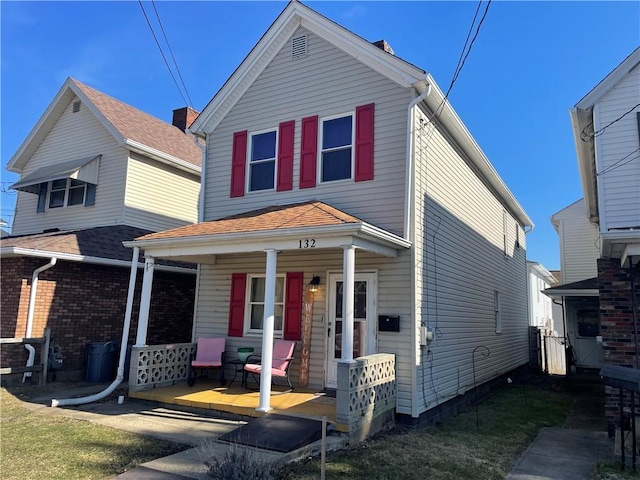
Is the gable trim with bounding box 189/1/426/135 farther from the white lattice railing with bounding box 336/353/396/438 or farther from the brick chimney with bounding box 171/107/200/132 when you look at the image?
the brick chimney with bounding box 171/107/200/132

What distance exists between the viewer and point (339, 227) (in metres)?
6.93

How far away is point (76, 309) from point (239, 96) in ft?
20.7

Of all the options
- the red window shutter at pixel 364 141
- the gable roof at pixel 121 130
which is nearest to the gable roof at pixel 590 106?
the red window shutter at pixel 364 141

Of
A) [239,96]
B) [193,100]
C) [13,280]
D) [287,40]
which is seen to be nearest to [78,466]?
[13,280]

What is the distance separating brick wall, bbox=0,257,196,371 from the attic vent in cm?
668

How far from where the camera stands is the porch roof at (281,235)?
280 inches

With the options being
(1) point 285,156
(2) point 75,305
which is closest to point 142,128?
(2) point 75,305

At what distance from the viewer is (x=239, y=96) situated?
35.2 ft

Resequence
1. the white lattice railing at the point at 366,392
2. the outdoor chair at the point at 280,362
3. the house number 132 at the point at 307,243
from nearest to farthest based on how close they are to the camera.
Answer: the white lattice railing at the point at 366,392, the house number 132 at the point at 307,243, the outdoor chair at the point at 280,362

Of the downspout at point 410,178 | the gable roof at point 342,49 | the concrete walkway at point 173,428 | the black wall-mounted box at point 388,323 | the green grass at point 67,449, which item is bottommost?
the green grass at point 67,449

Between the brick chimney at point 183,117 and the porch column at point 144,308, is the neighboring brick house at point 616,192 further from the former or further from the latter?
the brick chimney at point 183,117

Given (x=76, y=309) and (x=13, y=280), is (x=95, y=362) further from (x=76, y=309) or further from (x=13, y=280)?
(x=13, y=280)

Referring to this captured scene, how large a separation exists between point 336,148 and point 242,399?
5.08 metres

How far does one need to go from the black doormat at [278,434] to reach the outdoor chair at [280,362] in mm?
1709
